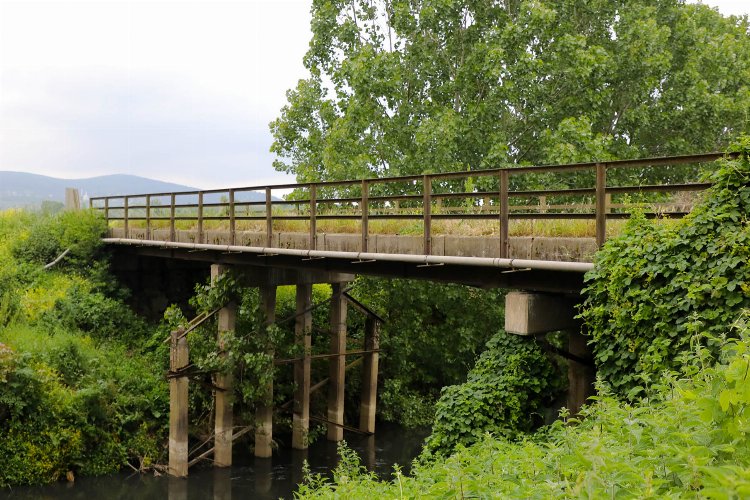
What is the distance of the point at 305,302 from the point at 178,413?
3784mm

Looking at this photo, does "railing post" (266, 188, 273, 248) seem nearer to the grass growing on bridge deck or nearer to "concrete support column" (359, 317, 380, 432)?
the grass growing on bridge deck

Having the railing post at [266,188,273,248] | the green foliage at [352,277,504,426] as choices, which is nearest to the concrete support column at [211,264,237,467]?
the railing post at [266,188,273,248]

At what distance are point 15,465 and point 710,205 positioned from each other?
13.0 meters

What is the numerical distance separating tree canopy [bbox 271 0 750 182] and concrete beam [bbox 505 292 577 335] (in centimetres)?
952

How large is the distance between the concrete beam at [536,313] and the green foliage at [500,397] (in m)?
0.48


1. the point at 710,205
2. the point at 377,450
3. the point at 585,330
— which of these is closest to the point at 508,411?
the point at 585,330

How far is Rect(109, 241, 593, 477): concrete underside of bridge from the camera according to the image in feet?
28.7

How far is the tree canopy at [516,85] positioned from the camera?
18.9m

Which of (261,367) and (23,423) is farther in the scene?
(261,367)

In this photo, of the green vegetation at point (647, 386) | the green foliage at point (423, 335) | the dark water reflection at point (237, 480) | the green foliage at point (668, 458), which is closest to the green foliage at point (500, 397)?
the green vegetation at point (647, 386)

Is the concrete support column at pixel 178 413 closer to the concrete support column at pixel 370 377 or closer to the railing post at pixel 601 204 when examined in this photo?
the concrete support column at pixel 370 377

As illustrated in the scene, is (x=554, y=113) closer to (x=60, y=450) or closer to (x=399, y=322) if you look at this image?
(x=399, y=322)

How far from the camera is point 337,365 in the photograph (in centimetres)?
1720

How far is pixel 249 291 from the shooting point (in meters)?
16.5
